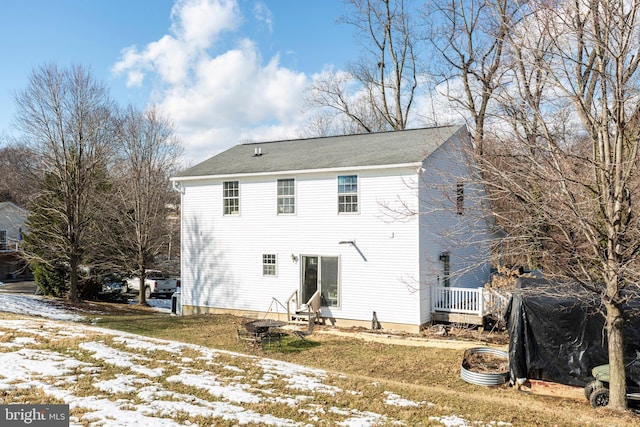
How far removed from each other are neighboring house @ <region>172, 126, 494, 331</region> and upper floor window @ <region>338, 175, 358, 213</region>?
0.11ft

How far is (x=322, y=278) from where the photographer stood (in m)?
15.3

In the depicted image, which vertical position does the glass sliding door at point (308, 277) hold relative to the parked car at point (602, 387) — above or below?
above

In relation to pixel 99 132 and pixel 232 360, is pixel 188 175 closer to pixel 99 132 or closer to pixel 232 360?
pixel 99 132

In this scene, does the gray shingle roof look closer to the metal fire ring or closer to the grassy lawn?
the grassy lawn

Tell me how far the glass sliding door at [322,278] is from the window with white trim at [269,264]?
121 cm

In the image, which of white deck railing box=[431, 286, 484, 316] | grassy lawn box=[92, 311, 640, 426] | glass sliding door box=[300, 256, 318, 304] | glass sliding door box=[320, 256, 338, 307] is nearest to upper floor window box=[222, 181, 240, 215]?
glass sliding door box=[300, 256, 318, 304]

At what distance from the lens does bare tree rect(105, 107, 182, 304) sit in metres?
23.7

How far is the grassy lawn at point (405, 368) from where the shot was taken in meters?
7.11

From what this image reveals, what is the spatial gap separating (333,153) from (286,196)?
2.31 meters

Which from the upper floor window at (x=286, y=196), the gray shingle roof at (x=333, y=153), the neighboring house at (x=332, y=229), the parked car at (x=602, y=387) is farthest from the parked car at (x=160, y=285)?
the parked car at (x=602, y=387)

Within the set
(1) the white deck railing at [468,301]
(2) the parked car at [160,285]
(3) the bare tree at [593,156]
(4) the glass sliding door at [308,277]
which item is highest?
(3) the bare tree at [593,156]

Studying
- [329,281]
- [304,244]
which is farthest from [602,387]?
[304,244]

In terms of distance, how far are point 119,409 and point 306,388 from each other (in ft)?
9.78

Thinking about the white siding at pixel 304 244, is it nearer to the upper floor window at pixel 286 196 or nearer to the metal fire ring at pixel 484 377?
the upper floor window at pixel 286 196
